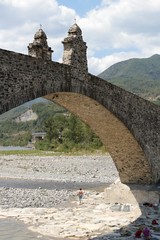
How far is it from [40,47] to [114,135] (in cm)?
727

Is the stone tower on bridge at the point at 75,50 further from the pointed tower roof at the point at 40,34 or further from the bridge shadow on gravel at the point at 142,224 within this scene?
the bridge shadow on gravel at the point at 142,224

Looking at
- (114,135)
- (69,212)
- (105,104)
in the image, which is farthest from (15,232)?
(114,135)

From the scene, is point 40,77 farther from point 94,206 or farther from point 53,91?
point 94,206

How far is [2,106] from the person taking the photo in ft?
33.0

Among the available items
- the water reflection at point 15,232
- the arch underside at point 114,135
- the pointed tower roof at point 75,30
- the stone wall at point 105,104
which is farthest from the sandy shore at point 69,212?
the pointed tower roof at point 75,30

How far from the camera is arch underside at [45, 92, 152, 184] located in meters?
15.1

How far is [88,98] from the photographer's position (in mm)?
14547

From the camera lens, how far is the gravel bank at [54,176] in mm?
22109

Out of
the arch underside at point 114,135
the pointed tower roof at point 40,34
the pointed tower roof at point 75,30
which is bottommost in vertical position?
the arch underside at point 114,135

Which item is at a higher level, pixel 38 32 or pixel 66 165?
pixel 38 32

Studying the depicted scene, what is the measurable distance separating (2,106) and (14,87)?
0.74 m

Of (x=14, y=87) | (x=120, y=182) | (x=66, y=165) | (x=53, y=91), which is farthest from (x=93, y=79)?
(x=66, y=165)

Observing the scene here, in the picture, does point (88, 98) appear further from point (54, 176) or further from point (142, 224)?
point (54, 176)

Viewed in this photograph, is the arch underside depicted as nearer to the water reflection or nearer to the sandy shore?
the sandy shore
